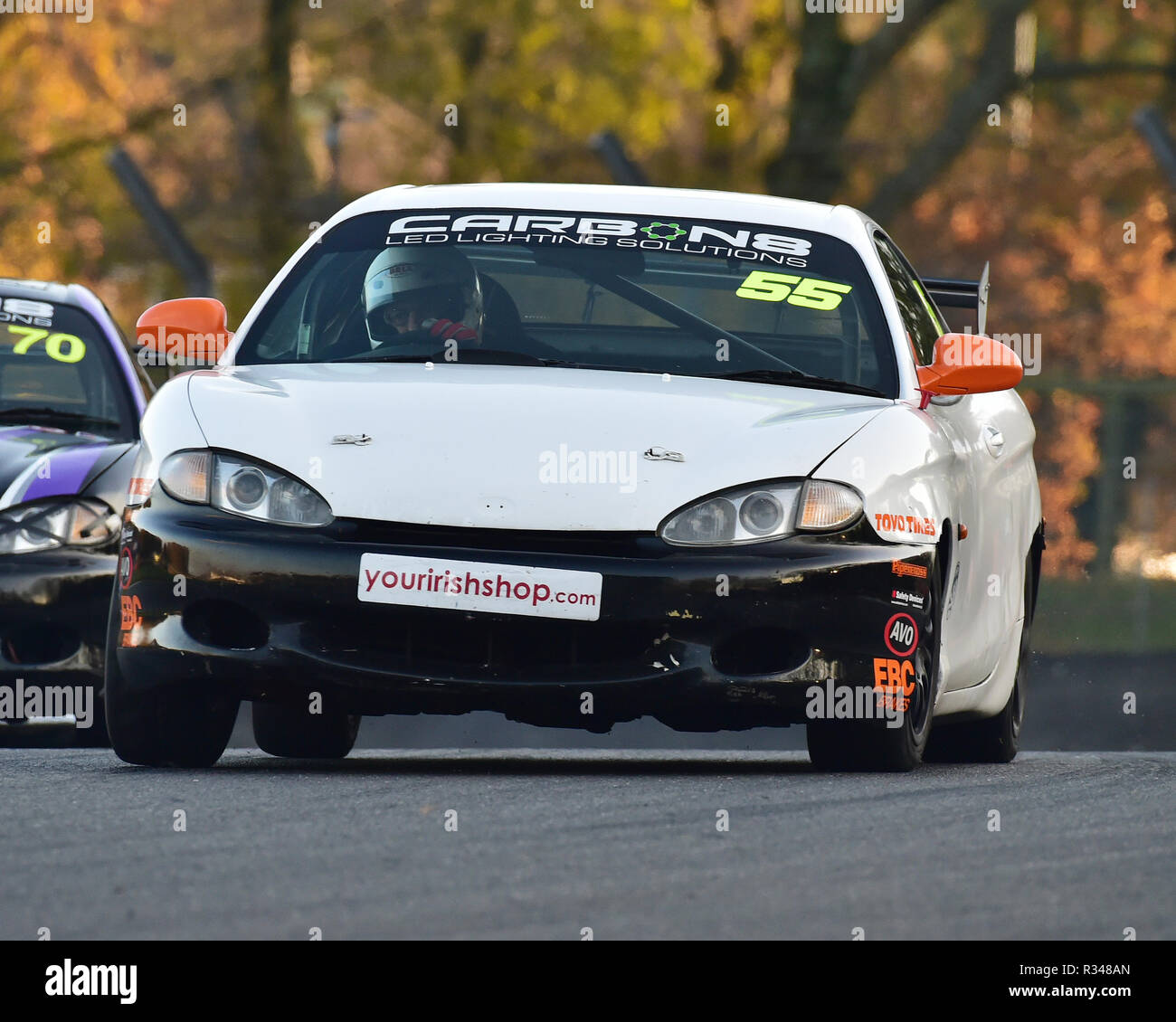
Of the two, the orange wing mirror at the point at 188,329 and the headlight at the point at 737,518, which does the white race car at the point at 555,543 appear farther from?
the orange wing mirror at the point at 188,329

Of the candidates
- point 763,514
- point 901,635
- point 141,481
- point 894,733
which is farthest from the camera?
point 141,481

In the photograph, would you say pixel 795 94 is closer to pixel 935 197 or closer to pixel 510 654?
pixel 935 197

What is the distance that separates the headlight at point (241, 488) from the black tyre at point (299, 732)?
64.8 inches

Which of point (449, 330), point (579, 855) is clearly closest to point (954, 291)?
point (449, 330)

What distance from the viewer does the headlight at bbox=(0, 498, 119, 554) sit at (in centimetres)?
835

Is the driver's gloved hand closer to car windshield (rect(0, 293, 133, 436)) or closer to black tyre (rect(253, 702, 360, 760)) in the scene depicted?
black tyre (rect(253, 702, 360, 760))

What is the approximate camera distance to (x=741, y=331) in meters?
7.44

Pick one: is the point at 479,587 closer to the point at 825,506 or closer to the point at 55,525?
the point at 825,506

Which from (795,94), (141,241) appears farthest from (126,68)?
(795,94)

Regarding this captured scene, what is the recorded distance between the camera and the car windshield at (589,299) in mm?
7293

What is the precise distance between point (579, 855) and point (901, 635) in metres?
1.65

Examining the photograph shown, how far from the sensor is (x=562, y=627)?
248 inches

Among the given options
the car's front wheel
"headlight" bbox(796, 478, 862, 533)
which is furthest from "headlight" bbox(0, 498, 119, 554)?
"headlight" bbox(796, 478, 862, 533)

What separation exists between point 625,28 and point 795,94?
33.9ft
